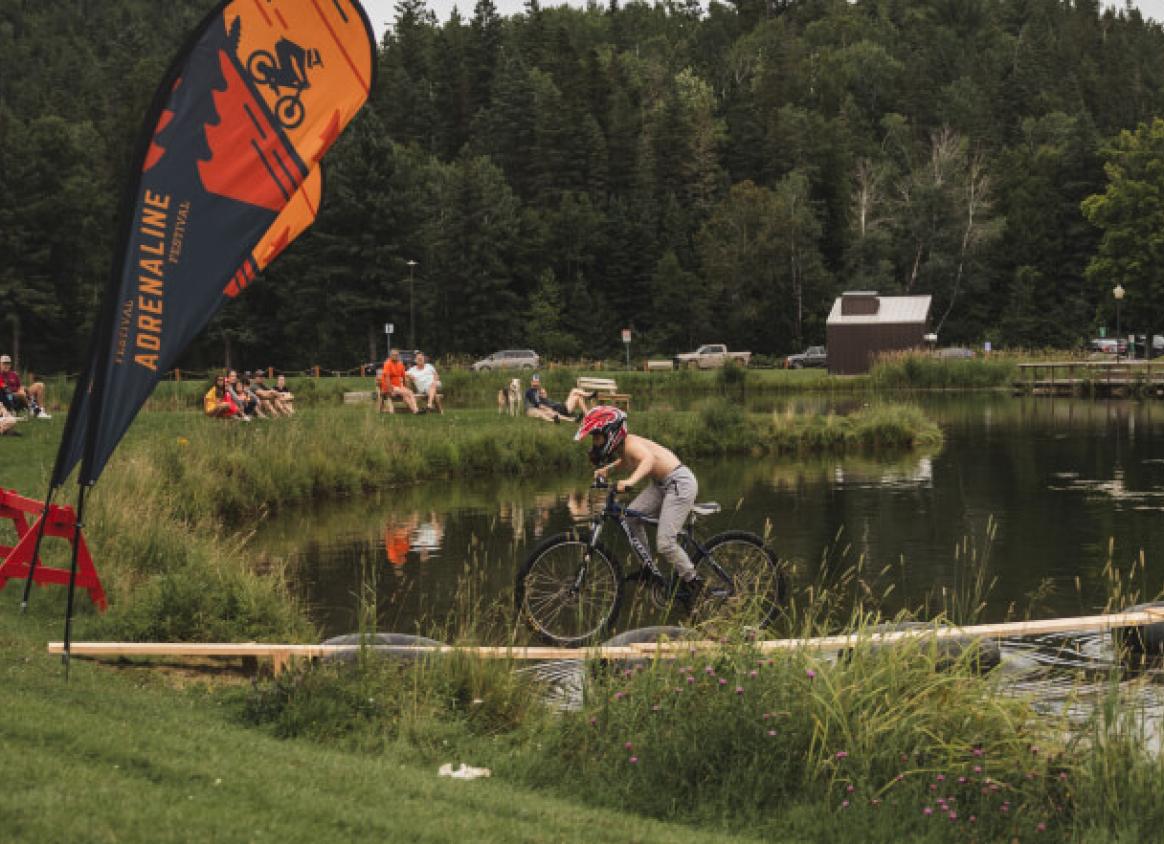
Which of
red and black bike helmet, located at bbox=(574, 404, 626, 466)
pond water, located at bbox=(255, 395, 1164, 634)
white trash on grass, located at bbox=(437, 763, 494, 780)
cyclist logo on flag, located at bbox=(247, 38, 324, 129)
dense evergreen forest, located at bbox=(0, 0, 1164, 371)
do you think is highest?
dense evergreen forest, located at bbox=(0, 0, 1164, 371)

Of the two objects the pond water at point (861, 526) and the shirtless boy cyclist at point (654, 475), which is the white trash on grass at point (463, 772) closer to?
the pond water at point (861, 526)

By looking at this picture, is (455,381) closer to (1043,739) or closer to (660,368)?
(660,368)

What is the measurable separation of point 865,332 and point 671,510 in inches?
2447

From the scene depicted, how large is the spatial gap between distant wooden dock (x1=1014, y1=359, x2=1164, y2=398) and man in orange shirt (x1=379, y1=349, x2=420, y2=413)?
3301 centimetres

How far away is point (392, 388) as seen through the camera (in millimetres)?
32156

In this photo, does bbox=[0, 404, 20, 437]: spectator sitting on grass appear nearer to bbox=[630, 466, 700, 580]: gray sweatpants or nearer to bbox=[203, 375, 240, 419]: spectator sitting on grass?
bbox=[203, 375, 240, 419]: spectator sitting on grass

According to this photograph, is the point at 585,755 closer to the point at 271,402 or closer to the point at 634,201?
the point at 271,402

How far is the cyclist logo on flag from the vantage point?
866 cm

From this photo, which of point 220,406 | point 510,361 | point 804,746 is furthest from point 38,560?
point 510,361

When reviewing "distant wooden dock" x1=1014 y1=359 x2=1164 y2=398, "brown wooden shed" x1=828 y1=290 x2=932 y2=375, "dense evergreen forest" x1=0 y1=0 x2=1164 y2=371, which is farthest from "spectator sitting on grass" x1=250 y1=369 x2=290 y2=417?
"dense evergreen forest" x1=0 y1=0 x2=1164 y2=371

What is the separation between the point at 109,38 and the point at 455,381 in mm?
126304

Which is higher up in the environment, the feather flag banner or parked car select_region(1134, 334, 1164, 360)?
the feather flag banner

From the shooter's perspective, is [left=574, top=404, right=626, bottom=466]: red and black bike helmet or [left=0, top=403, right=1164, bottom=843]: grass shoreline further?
[left=574, top=404, right=626, bottom=466]: red and black bike helmet

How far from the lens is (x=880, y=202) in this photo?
104125mm
